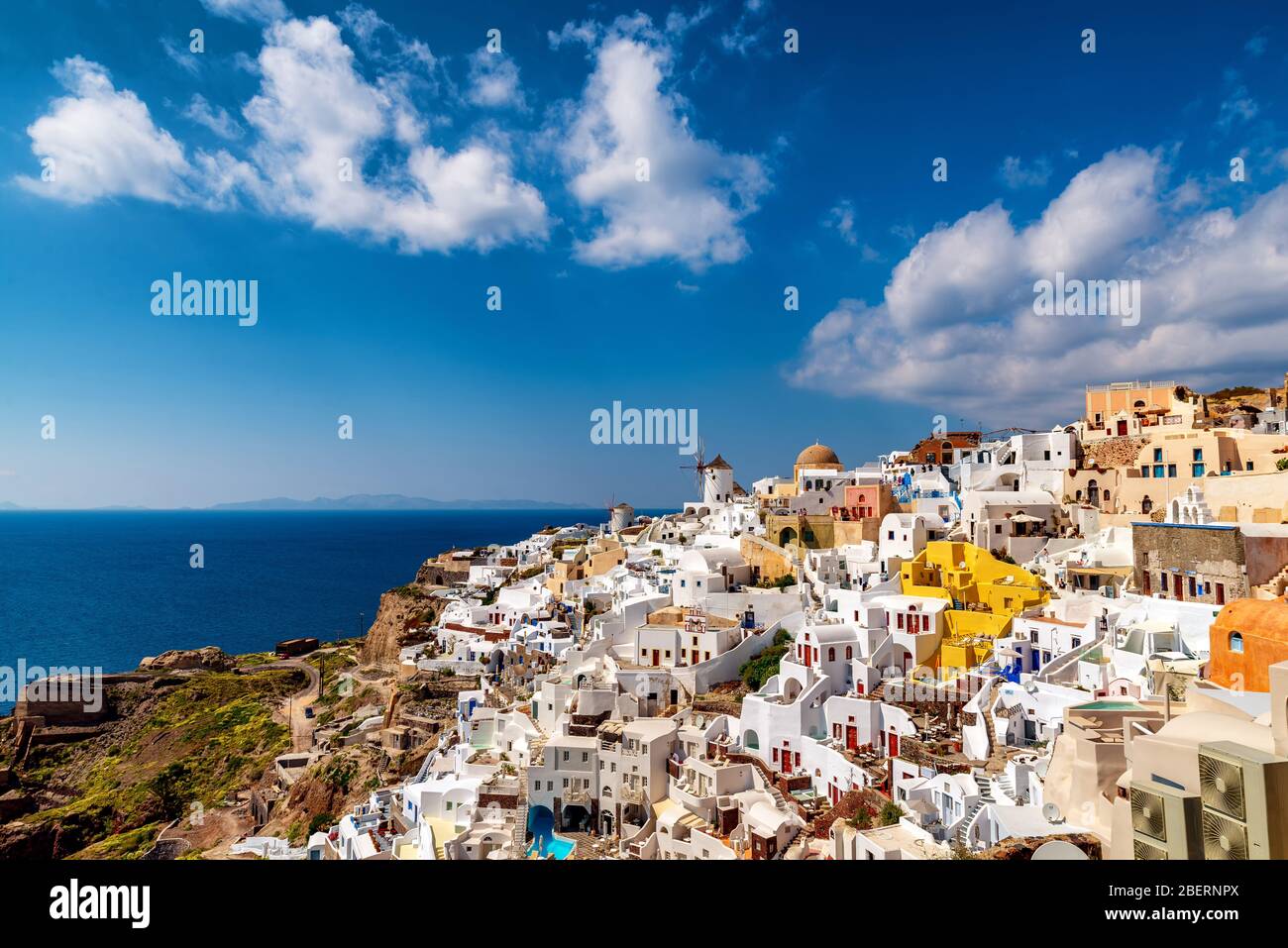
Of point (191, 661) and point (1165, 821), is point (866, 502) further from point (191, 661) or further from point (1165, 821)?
point (191, 661)

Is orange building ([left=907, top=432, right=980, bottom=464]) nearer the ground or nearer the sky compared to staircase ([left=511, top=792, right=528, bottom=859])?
nearer the sky

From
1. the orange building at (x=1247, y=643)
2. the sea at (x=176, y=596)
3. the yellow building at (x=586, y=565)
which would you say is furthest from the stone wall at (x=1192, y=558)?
the sea at (x=176, y=596)

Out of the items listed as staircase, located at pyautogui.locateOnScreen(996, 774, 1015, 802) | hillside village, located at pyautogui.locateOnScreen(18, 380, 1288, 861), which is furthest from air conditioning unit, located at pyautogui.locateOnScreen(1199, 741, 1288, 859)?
staircase, located at pyautogui.locateOnScreen(996, 774, 1015, 802)

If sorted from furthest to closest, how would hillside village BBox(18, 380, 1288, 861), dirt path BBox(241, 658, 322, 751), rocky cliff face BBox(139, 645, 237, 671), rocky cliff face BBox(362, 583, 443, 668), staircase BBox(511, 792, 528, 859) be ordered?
1. rocky cliff face BBox(139, 645, 237, 671)
2. rocky cliff face BBox(362, 583, 443, 668)
3. dirt path BBox(241, 658, 322, 751)
4. staircase BBox(511, 792, 528, 859)
5. hillside village BBox(18, 380, 1288, 861)

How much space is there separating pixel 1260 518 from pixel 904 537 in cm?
809

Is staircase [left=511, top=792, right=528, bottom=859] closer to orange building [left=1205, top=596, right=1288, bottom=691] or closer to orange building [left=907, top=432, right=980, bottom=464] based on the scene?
orange building [left=1205, top=596, right=1288, bottom=691]

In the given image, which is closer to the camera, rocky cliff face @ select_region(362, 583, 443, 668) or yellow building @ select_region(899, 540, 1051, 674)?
yellow building @ select_region(899, 540, 1051, 674)

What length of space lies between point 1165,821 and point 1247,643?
30.1ft

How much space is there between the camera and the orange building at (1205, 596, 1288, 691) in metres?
10.6

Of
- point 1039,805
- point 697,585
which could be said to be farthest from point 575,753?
point 1039,805

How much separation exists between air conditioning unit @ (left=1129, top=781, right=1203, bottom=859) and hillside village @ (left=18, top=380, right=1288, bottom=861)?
0.02 m
